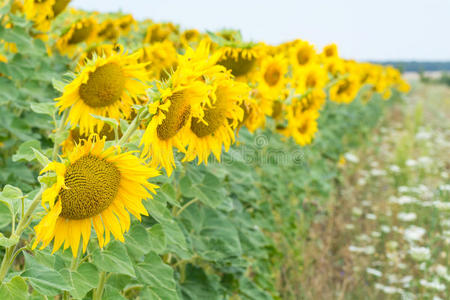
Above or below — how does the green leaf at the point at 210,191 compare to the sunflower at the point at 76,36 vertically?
below

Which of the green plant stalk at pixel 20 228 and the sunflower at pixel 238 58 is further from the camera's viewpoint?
the sunflower at pixel 238 58

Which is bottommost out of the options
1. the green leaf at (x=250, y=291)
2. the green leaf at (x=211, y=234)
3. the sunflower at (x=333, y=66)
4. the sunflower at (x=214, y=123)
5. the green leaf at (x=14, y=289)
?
the green leaf at (x=250, y=291)

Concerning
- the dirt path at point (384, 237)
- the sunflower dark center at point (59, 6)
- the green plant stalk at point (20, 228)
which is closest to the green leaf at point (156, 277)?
the green plant stalk at point (20, 228)

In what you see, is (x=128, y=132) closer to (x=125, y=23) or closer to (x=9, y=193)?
(x=9, y=193)

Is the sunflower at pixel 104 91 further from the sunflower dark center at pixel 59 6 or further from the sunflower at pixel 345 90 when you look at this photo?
the sunflower at pixel 345 90

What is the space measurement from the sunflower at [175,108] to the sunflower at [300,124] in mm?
1538

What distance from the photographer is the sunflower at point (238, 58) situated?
2010 millimetres

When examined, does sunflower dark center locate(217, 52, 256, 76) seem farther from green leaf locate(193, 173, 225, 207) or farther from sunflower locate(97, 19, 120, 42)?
sunflower locate(97, 19, 120, 42)

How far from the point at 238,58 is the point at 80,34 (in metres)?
1.22

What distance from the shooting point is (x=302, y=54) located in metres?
3.69

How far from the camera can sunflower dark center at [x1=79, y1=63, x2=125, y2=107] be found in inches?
52.8

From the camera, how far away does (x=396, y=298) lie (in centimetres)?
308

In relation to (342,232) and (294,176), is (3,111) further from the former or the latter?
(342,232)

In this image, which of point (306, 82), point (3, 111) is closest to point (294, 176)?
point (306, 82)
